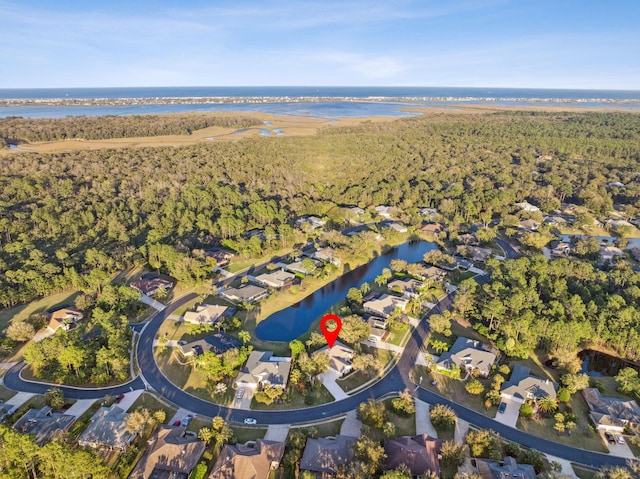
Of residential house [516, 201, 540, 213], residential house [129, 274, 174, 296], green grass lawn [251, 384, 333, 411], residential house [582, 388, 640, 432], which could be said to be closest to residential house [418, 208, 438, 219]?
residential house [516, 201, 540, 213]

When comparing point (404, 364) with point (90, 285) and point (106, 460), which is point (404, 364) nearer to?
point (106, 460)

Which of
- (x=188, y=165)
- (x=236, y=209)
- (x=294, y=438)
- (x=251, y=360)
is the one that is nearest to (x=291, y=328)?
(x=251, y=360)

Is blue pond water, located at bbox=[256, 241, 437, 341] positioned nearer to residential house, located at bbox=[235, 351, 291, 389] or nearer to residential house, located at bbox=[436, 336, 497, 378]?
residential house, located at bbox=[235, 351, 291, 389]

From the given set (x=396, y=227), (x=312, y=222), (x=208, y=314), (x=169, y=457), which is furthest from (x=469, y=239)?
(x=169, y=457)

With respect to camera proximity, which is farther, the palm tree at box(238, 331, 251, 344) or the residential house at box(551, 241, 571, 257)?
the residential house at box(551, 241, 571, 257)

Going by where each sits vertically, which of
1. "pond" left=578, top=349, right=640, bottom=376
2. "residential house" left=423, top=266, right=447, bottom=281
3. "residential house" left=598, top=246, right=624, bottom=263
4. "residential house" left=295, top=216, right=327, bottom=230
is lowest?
"pond" left=578, top=349, right=640, bottom=376

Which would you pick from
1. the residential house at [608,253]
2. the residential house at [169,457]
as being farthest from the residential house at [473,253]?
the residential house at [169,457]

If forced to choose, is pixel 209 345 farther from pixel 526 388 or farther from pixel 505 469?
pixel 526 388
